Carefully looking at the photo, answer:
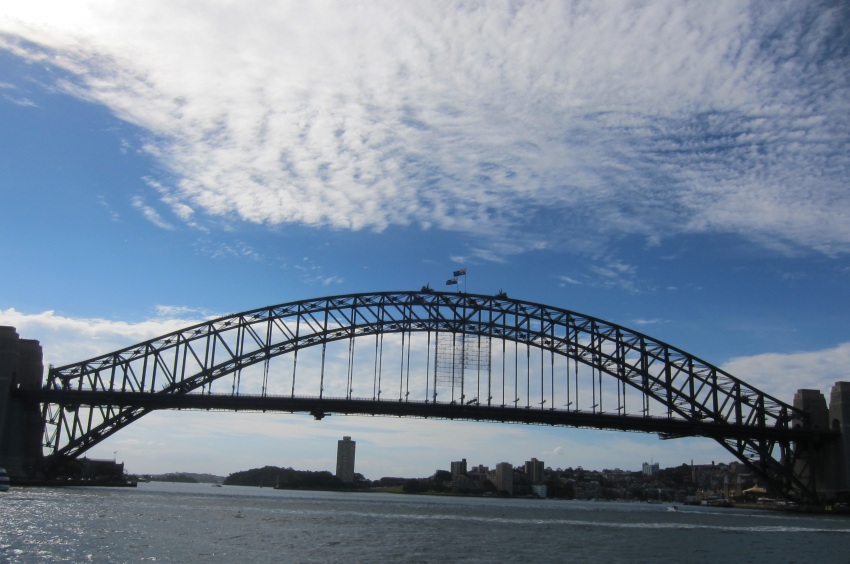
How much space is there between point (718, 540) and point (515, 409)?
34.0m

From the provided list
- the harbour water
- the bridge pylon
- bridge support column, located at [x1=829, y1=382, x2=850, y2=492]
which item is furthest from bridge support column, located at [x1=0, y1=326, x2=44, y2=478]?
bridge support column, located at [x1=829, y1=382, x2=850, y2=492]

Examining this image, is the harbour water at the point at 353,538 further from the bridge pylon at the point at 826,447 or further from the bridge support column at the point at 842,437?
the bridge pylon at the point at 826,447

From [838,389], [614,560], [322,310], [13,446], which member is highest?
[322,310]

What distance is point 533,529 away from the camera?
5581 centimetres

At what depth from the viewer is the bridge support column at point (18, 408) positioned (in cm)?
8075

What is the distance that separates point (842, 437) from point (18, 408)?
82.5m

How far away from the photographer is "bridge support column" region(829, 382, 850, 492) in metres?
87.5

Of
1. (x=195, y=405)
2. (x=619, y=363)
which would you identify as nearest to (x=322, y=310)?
(x=195, y=405)

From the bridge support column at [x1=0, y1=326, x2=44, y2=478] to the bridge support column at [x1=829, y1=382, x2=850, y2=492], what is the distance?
80782 millimetres

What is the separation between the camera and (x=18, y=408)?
272ft

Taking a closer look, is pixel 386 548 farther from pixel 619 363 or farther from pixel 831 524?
pixel 619 363

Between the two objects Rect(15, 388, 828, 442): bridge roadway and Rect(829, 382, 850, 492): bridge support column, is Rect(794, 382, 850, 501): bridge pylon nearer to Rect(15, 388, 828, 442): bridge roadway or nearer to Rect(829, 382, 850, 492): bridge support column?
Rect(829, 382, 850, 492): bridge support column

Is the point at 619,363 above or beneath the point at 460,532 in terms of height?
above

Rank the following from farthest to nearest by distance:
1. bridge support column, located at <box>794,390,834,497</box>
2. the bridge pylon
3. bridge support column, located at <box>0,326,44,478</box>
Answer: bridge support column, located at <box>794,390,834,497</box> < the bridge pylon < bridge support column, located at <box>0,326,44,478</box>
